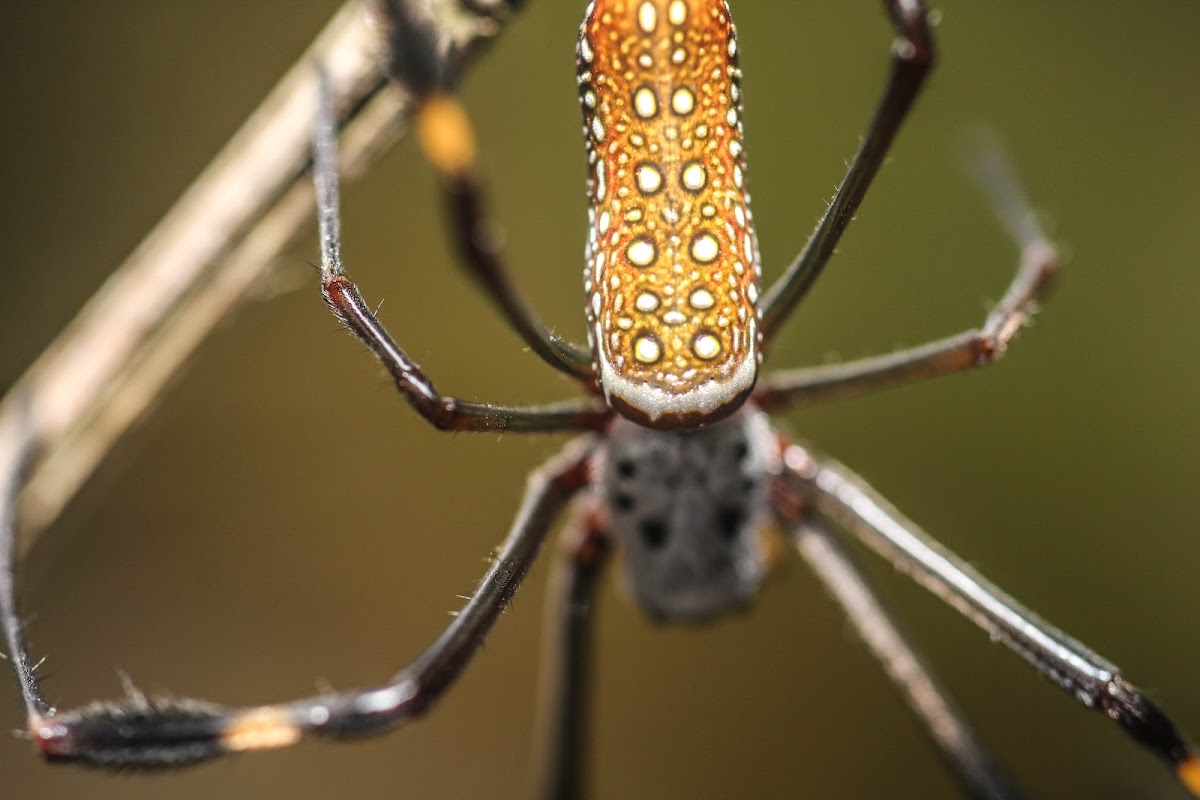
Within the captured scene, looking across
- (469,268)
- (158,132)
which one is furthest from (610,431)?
(158,132)

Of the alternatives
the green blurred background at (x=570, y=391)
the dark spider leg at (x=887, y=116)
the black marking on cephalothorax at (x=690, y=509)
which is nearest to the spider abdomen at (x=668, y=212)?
the dark spider leg at (x=887, y=116)

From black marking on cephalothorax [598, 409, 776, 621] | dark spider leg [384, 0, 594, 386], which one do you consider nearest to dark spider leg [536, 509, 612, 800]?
black marking on cephalothorax [598, 409, 776, 621]

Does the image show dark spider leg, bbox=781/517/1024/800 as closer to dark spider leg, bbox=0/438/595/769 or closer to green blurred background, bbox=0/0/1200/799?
dark spider leg, bbox=0/438/595/769

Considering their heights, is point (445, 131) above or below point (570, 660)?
above

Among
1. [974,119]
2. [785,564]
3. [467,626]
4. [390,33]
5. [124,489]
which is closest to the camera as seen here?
[390,33]

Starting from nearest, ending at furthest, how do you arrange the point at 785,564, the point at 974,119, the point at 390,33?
the point at 390,33
the point at 785,564
the point at 974,119

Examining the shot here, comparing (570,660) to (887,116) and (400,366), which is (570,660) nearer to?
(400,366)

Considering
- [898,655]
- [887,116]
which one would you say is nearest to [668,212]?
[887,116]

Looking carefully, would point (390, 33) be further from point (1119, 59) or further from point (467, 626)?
point (1119, 59)
